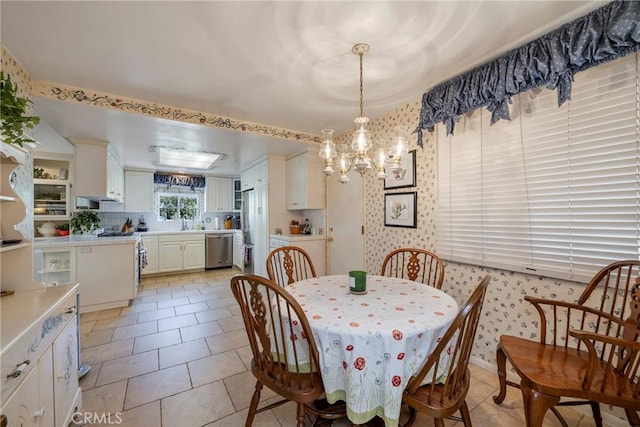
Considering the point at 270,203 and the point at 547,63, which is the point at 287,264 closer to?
the point at 270,203

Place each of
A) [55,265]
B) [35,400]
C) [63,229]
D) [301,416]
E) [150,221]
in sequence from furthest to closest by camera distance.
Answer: [150,221]
[63,229]
[55,265]
[301,416]
[35,400]

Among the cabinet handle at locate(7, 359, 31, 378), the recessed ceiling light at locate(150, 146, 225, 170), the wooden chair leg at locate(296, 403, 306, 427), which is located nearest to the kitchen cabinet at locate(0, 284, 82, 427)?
the cabinet handle at locate(7, 359, 31, 378)

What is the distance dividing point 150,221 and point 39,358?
5077mm

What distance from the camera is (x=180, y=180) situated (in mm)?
5680

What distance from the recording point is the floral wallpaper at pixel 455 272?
5.92 feet

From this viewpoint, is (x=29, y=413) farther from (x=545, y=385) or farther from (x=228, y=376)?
(x=545, y=385)

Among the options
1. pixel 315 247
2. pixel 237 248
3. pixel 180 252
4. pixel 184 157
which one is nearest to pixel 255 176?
pixel 184 157

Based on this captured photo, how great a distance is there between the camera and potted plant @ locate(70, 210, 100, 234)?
3867 millimetres

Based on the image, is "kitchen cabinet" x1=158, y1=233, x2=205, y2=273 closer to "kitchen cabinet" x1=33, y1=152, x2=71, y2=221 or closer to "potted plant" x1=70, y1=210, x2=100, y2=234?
"potted plant" x1=70, y1=210, x2=100, y2=234

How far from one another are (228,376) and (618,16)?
325cm

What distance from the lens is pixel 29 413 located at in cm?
105

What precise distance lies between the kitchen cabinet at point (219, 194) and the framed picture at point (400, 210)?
4.38m

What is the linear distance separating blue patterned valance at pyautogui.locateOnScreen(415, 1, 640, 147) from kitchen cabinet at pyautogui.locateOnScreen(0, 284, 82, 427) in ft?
9.14

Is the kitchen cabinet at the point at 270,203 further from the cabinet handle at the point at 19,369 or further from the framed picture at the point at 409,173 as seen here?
the cabinet handle at the point at 19,369
